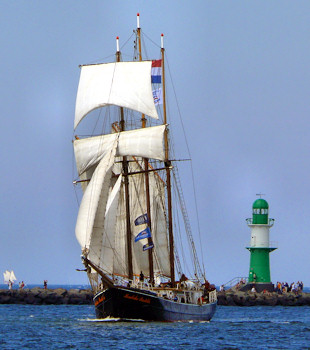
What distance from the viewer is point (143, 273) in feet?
214

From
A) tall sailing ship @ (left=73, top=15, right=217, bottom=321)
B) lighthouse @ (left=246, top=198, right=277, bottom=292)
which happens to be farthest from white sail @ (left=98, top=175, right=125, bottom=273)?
lighthouse @ (left=246, top=198, right=277, bottom=292)

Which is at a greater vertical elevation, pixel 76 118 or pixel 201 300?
pixel 76 118

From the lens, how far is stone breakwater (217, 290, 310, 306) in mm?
90625

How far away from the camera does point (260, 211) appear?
89.7 metres

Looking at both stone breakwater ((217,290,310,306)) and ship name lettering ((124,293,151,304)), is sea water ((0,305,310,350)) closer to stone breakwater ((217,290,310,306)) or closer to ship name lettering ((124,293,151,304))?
ship name lettering ((124,293,151,304))

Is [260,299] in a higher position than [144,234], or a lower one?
lower

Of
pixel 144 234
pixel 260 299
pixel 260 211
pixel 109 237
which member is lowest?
pixel 260 299

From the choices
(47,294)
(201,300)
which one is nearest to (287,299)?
(47,294)

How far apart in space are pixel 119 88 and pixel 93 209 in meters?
9.77

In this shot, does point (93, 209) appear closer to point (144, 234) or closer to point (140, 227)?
point (144, 234)

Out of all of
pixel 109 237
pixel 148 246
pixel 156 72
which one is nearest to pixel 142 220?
pixel 148 246

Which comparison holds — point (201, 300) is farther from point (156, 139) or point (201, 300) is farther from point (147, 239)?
point (156, 139)

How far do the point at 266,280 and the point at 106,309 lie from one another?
112 ft

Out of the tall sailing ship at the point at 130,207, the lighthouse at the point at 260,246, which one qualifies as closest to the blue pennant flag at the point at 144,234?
Answer: the tall sailing ship at the point at 130,207
